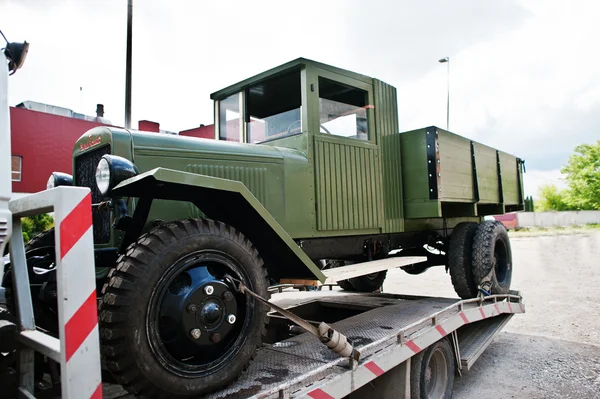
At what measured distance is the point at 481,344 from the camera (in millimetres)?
4469

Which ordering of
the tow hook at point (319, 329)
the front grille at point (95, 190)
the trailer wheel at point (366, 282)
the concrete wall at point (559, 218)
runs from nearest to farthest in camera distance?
the tow hook at point (319, 329)
the front grille at point (95, 190)
the trailer wheel at point (366, 282)
the concrete wall at point (559, 218)

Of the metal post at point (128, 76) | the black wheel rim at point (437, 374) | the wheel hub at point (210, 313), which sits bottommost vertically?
the black wheel rim at point (437, 374)

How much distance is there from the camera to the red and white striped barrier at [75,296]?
4.79 feet

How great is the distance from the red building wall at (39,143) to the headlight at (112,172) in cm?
1741

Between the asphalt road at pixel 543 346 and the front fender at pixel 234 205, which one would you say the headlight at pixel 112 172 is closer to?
the front fender at pixel 234 205

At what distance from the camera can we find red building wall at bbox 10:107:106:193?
54.5 ft

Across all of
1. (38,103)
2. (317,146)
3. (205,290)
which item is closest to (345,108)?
(317,146)

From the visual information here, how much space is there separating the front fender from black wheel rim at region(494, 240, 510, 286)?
4027mm

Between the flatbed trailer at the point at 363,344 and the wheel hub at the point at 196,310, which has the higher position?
the wheel hub at the point at 196,310

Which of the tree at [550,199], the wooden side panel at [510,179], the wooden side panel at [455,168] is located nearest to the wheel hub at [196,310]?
the wooden side panel at [455,168]

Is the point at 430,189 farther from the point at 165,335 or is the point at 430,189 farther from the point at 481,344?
the point at 165,335

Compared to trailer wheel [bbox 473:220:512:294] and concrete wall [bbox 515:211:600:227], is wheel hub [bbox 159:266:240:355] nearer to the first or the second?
trailer wheel [bbox 473:220:512:294]

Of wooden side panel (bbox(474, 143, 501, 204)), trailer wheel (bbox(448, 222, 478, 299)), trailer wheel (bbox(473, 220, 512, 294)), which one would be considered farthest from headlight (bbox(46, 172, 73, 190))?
wooden side panel (bbox(474, 143, 501, 204))

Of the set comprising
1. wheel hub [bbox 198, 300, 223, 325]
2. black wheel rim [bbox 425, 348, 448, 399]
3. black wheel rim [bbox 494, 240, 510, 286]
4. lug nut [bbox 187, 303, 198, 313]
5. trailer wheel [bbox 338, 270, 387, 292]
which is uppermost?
lug nut [bbox 187, 303, 198, 313]
